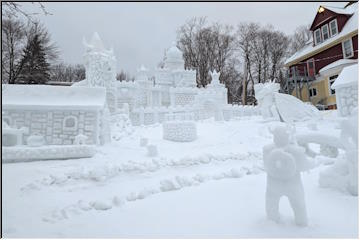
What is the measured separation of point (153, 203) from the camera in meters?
3.28

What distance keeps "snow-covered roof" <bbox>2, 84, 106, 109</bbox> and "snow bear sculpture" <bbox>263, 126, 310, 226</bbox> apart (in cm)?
610

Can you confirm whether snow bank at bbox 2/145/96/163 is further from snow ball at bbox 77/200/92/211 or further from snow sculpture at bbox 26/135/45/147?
snow ball at bbox 77/200/92/211

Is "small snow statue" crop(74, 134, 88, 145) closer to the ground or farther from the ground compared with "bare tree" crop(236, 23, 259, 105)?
closer to the ground

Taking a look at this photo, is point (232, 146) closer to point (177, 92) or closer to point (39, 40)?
point (177, 92)

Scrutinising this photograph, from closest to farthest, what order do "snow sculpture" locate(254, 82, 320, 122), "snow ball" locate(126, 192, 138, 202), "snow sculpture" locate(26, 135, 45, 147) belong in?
1. "snow ball" locate(126, 192, 138, 202)
2. "snow sculpture" locate(26, 135, 45, 147)
3. "snow sculpture" locate(254, 82, 320, 122)

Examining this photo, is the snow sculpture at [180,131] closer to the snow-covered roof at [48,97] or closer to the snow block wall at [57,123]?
the snow-covered roof at [48,97]

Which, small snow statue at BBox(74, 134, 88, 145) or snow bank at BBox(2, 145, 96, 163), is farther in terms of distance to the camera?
small snow statue at BBox(74, 134, 88, 145)

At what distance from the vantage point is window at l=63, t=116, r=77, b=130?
7.30 meters

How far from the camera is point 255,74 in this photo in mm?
22031

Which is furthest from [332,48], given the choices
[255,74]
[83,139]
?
[83,139]

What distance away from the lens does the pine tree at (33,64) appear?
489 inches

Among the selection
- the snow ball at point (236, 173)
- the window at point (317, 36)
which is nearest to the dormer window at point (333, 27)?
the window at point (317, 36)

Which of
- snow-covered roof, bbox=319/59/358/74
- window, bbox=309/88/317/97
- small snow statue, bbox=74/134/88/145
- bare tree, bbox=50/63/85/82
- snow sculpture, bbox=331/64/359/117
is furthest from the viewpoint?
bare tree, bbox=50/63/85/82

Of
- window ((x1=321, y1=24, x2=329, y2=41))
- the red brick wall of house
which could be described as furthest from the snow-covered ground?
window ((x1=321, y1=24, x2=329, y2=41))
